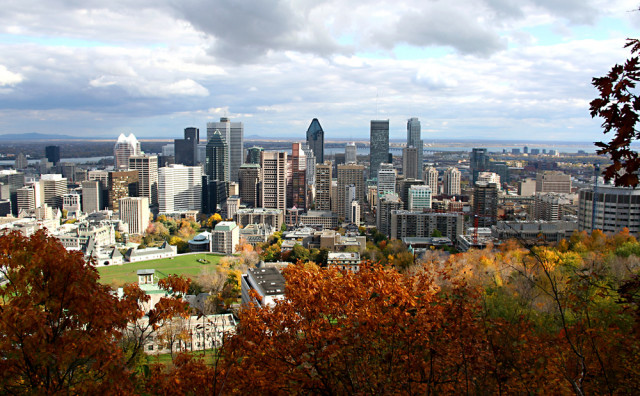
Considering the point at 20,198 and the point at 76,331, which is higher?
the point at 76,331

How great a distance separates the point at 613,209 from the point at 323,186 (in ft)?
82.2

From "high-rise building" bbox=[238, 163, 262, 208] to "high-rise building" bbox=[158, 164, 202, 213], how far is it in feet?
17.0

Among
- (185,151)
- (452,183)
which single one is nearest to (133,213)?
(452,183)

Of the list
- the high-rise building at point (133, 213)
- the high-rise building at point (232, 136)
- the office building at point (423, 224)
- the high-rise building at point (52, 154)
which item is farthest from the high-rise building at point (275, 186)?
the high-rise building at point (52, 154)

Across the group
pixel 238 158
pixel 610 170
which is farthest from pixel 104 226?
pixel 238 158

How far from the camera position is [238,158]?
72.6 m

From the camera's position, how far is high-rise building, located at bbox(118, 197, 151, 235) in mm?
37969

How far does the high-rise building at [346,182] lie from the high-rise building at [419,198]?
215 inches

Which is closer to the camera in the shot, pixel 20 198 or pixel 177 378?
pixel 177 378

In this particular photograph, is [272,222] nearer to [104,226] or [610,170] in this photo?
[104,226]

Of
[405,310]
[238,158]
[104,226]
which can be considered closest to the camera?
[405,310]

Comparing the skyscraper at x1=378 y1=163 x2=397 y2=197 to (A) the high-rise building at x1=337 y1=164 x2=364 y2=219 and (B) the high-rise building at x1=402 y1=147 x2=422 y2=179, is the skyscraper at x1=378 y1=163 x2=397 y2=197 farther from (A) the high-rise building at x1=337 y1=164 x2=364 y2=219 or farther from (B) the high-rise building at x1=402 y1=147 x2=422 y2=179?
(B) the high-rise building at x1=402 y1=147 x2=422 y2=179

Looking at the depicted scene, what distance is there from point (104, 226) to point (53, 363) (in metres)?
32.5

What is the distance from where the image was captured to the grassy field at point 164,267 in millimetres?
23467
